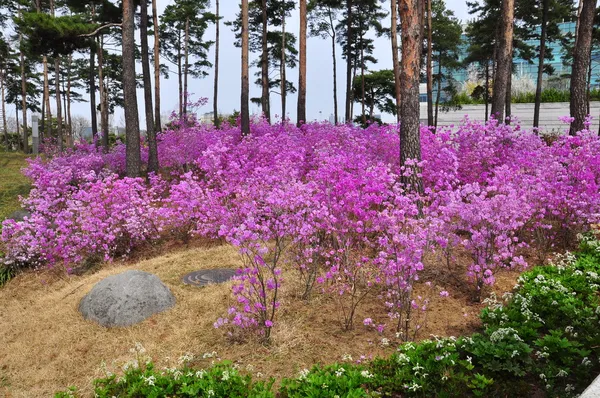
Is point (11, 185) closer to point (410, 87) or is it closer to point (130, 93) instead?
point (130, 93)

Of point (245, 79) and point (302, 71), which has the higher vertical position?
point (302, 71)

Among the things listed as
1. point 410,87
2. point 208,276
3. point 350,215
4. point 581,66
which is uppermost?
point 581,66

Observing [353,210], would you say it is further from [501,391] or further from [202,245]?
[202,245]

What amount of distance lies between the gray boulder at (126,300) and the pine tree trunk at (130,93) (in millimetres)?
7224

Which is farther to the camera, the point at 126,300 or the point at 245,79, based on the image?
the point at 245,79

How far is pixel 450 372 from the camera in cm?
343

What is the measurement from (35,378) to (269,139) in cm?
756

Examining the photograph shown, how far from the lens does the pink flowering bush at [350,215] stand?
15.7 feet

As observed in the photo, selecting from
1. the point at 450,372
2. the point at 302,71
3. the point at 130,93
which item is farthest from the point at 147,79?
the point at 450,372

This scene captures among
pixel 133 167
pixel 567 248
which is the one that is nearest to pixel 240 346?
pixel 567 248

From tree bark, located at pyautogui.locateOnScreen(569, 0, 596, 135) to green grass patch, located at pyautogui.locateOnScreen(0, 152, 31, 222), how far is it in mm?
16204

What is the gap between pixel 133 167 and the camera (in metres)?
12.4

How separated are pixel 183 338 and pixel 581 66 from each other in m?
10.7

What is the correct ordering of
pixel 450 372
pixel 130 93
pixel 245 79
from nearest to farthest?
pixel 450 372
pixel 130 93
pixel 245 79
